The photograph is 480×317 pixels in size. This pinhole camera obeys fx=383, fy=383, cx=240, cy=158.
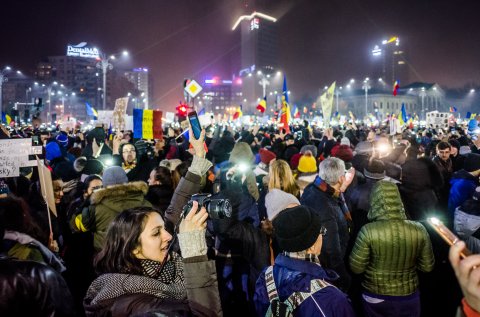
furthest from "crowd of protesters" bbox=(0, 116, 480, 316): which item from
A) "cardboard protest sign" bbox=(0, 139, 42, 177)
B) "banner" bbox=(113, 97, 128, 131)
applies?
"banner" bbox=(113, 97, 128, 131)

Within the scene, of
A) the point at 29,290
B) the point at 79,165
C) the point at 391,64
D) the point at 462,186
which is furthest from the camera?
the point at 391,64

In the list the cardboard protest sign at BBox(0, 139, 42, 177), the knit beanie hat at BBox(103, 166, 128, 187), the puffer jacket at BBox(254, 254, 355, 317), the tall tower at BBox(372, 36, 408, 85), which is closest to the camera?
the puffer jacket at BBox(254, 254, 355, 317)

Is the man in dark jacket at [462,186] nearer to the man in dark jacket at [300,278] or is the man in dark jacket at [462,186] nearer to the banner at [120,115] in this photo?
the man in dark jacket at [300,278]

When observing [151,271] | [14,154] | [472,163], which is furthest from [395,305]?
[14,154]

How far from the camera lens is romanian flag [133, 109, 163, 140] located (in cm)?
998

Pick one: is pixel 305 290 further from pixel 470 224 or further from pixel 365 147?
pixel 365 147

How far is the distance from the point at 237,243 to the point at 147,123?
21.7 feet

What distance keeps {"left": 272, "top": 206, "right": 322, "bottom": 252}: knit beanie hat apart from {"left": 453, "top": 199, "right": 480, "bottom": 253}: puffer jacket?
2.49m

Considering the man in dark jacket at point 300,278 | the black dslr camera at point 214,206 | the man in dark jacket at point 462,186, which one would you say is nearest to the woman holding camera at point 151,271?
the black dslr camera at point 214,206

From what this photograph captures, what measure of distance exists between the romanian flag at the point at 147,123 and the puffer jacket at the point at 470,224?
7.40 m

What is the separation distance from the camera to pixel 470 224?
433cm

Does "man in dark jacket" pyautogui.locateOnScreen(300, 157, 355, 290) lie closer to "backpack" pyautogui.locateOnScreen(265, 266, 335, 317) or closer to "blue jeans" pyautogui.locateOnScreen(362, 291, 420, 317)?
"blue jeans" pyautogui.locateOnScreen(362, 291, 420, 317)

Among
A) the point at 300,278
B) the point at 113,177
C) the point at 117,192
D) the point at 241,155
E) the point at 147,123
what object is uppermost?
the point at 147,123

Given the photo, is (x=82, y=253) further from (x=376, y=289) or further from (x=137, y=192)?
(x=376, y=289)
